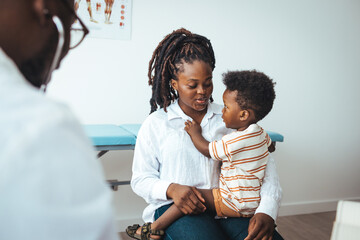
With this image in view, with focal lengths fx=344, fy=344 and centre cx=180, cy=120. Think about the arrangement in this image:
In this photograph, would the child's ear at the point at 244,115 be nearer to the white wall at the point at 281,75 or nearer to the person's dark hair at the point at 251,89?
the person's dark hair at the point at 251,89

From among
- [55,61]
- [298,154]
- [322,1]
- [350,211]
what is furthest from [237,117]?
[322,1]

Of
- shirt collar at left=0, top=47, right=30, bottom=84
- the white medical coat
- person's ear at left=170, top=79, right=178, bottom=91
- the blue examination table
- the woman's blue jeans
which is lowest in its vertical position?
the woman's blue jeans

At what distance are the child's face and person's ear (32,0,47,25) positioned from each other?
109 cm

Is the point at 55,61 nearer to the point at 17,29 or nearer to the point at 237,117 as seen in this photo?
the point at 17,29

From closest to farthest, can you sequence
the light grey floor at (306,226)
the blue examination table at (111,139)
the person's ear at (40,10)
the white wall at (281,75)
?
the person's ear at (40,10), the blue examination table at (111,139), the white wall at (281,75), the light grey floor at (306,226)

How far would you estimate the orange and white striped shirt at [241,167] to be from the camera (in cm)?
138

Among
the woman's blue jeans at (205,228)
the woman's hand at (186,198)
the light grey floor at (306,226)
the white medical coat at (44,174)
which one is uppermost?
the white medical coat at (44,174)

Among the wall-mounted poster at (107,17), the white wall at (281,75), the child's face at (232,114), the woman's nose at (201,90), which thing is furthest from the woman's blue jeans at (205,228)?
the wall-mounted poster at (107,17)

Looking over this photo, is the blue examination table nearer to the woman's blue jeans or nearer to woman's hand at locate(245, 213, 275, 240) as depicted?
the woman's blue jeans

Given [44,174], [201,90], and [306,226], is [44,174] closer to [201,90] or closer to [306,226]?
[201,90]

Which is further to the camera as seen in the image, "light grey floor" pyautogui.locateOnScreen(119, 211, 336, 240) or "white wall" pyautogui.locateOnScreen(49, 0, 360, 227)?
"light grey floor" pyautogui.locateOnScreen(119, 211, 336, 240)

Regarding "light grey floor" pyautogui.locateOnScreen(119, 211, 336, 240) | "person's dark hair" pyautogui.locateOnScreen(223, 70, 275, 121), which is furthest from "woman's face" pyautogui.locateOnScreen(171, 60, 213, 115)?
"light grey floor" pyautogui.locateOnScreen(119, 211, 336, 240)

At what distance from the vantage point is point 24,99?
399mm

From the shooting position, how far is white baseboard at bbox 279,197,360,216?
346cm
